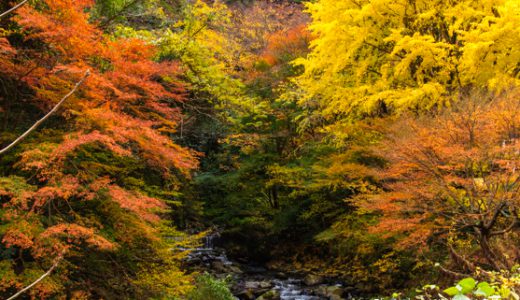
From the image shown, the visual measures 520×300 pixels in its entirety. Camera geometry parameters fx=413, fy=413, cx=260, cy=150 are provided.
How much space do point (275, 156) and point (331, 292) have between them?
5884 millimetres

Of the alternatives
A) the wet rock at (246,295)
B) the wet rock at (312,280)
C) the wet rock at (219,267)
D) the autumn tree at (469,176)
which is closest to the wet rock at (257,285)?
the wet rock at (246,295)

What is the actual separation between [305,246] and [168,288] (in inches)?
383

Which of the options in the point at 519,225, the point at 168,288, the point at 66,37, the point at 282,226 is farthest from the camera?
the point at 282,226

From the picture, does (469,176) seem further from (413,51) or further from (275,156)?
(275,156)

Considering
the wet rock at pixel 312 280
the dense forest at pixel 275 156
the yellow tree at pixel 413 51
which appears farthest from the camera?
the wet rock at pixel 312 280

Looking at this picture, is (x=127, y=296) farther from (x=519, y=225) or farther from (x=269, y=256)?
(x=269, y=256)

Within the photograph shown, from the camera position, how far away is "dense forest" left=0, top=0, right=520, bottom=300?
6520 millimetres

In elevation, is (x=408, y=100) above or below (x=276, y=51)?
below

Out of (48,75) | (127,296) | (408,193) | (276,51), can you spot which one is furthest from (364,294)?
(276,51)

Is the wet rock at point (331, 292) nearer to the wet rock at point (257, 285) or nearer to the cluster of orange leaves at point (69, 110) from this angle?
the wet rock at point (257, 285)

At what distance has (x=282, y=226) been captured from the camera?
1698 centimetres

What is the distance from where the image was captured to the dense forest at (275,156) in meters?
6.52

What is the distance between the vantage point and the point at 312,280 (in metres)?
14.4

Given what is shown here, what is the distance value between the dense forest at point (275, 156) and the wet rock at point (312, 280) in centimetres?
8
